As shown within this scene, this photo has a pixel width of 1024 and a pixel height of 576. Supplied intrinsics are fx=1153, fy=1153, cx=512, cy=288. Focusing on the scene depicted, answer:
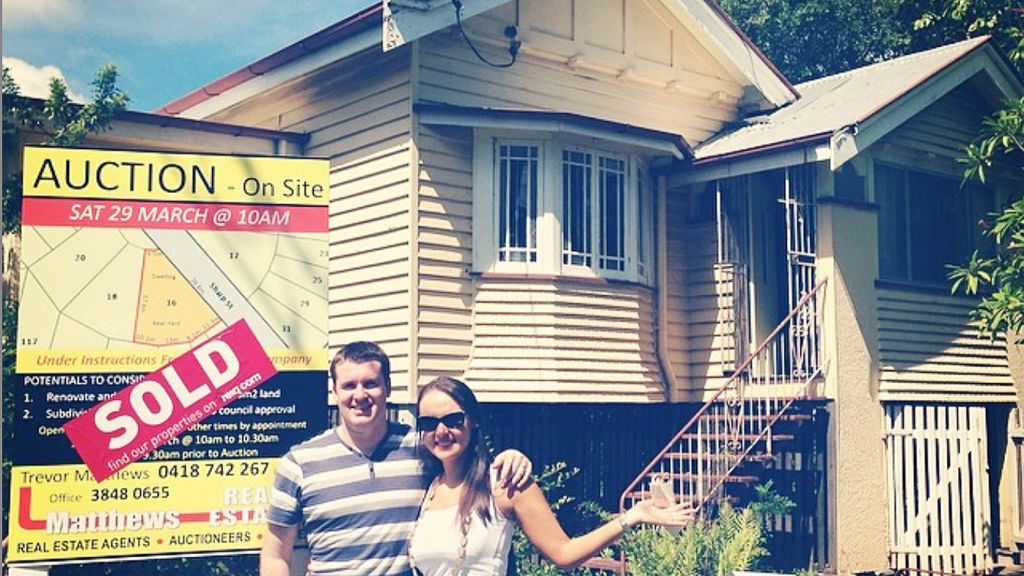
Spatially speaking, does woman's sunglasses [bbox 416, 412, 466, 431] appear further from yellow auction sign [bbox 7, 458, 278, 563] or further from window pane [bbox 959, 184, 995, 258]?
window pane [bbox 959, 184, 995, 258]

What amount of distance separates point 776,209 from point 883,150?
58.1 inches

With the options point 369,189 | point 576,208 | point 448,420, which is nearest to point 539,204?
point 576,208

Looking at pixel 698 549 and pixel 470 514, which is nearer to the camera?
pixel 470 514

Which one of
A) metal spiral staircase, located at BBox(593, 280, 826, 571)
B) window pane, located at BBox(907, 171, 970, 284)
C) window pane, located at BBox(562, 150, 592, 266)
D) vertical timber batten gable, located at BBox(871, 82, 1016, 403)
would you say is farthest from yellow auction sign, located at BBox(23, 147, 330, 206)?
window pane, located at BBox(907, 171, 970, 284)

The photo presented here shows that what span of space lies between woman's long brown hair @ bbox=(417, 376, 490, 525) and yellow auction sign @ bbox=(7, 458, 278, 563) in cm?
163

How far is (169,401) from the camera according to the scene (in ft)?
19.7

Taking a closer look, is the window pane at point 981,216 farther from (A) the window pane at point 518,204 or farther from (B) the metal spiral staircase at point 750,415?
(A) the window pane at point 518,204

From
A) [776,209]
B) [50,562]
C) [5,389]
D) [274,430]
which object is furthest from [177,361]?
[776,209]

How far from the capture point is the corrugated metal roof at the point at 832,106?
510 inches

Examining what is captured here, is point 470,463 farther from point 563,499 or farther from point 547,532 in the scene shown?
point 563,499

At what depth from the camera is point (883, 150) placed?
14289 millimetres

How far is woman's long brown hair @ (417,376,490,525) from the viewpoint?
4598 mm

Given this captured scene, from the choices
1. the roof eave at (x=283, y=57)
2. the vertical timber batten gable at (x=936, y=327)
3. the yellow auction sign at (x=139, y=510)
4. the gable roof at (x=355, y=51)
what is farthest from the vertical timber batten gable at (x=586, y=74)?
the yellow auction sign at (x=139, y=510)

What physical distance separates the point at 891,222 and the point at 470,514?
37.4 feet
